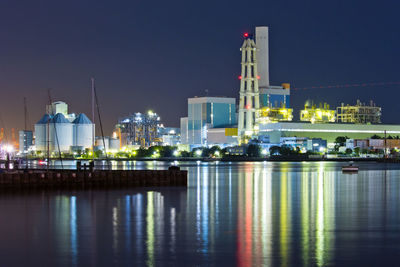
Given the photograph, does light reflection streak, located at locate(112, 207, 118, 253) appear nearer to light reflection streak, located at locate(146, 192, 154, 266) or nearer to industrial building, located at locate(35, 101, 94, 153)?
light reflection streak, located at locate(146, 192, 154, 266)

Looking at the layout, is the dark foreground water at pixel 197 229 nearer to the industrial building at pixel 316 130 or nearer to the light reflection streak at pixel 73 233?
the light reflection streak at pixel 73 233

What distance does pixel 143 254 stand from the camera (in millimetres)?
18391

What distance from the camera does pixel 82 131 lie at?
19562 cm

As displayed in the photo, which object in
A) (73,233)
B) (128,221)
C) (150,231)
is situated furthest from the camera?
(128,221)

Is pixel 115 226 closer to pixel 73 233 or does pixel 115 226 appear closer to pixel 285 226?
pixel 73 233

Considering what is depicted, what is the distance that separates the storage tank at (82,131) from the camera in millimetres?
195375

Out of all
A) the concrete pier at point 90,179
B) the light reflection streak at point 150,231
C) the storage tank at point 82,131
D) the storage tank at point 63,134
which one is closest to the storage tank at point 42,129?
the storage tank at point 63,134

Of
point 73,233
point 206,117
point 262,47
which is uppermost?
point 262,47

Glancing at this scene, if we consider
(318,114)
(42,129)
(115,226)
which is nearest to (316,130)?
(318,114)

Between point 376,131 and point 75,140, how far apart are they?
290 feet

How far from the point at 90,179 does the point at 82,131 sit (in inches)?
5933

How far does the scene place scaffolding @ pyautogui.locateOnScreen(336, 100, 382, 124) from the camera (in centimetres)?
17338

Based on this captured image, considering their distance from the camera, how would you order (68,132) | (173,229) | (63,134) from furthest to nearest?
(68,132) → (63,134) → (173,229)

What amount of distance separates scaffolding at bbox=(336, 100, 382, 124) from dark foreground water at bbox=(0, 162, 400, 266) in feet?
449
